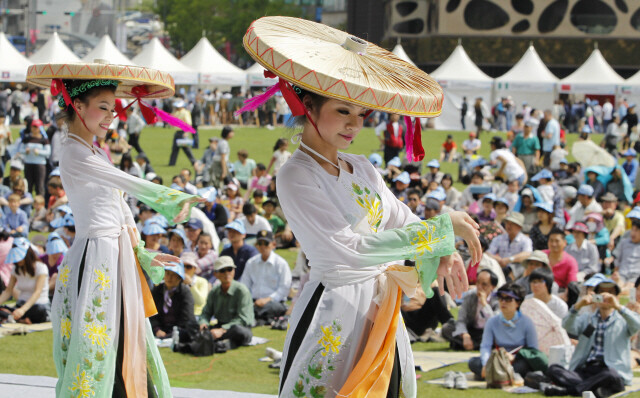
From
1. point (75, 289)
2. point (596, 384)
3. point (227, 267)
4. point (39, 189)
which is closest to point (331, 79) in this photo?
point (75, 289)

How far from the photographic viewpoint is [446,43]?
4747cm

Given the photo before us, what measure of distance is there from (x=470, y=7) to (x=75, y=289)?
150ft

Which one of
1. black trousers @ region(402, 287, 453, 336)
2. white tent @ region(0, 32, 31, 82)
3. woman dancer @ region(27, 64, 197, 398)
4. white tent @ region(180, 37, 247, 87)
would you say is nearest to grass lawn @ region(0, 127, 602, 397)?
black trousers @ region(402, 287, 453, 336)

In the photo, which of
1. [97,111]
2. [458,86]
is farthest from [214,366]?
[458,86]

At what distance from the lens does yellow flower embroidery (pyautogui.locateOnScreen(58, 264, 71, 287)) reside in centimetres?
467

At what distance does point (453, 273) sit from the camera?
11.4 feet

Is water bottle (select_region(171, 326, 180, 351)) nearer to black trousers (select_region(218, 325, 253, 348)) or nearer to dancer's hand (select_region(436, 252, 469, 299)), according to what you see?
black trousers (select_region(218, 325, 253, 348))

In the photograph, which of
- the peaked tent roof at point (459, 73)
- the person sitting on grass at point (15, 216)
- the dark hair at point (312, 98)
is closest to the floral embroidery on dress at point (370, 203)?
the dark hair at point (312, 98)

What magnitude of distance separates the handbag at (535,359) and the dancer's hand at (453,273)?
15.5ft

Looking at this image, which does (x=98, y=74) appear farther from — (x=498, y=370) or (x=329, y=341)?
(x=498, y=370)

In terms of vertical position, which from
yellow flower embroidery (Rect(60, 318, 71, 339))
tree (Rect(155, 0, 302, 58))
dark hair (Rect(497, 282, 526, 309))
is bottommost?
tree (Rect(155, 0, 302, 58))

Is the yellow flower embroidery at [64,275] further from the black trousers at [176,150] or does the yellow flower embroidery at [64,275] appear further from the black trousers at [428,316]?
the black trousers at [176,150]

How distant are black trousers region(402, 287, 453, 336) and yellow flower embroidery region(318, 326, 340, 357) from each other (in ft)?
19.5

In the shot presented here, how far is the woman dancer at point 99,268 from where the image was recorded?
4555 millimetres
